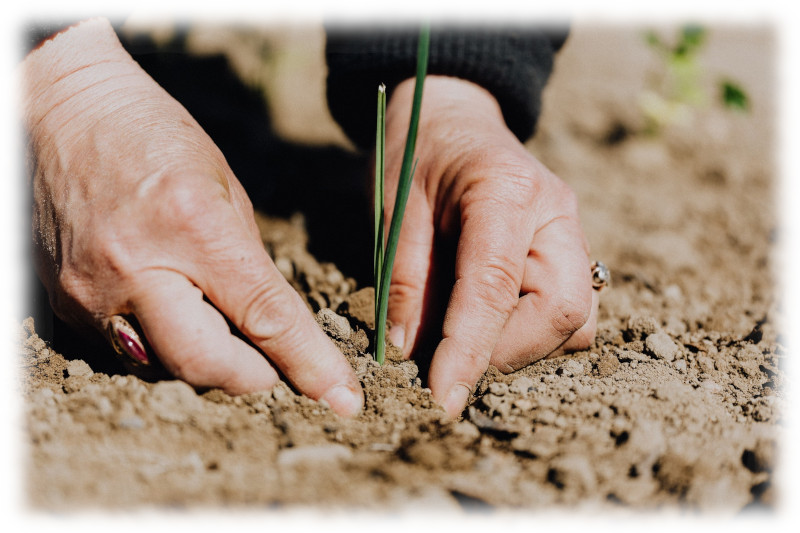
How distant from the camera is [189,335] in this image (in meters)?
0.95

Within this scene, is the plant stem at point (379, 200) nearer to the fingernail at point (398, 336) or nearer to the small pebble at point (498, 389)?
the fingernail at point (398, 336)

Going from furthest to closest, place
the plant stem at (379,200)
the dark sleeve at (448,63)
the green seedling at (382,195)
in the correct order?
the dark sleeve at (448,63), the plant stem at (379,200), the green seedling at (382,195)

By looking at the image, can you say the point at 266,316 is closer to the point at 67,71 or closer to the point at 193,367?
the point at 193,367

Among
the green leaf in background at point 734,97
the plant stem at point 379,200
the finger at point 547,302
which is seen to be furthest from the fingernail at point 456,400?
the green leaf in background at point 734,97

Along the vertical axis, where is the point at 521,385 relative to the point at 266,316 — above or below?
below

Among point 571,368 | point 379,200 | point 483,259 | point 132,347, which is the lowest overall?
point 571,368

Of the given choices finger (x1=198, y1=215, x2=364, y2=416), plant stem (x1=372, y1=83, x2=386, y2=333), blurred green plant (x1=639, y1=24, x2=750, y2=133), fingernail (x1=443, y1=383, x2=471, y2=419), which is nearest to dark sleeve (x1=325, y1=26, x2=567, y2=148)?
plant stem (x1=372, y1=83, x2=386, y2=333)

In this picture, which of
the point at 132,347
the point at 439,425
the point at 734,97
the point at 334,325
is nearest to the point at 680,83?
the point at 734,97

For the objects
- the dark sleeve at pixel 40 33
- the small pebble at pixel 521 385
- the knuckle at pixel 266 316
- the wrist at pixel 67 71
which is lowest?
the small pebble at pixel 521 385

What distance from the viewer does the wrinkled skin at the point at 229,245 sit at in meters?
0.99

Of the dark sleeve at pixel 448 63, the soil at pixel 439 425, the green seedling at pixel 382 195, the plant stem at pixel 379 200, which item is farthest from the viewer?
the dark sleeve at pixel 448 63

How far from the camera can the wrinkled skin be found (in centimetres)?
99

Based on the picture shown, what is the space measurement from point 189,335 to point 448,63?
1.07 metres

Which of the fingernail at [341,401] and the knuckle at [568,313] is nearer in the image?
the fingernail at [341,401]
